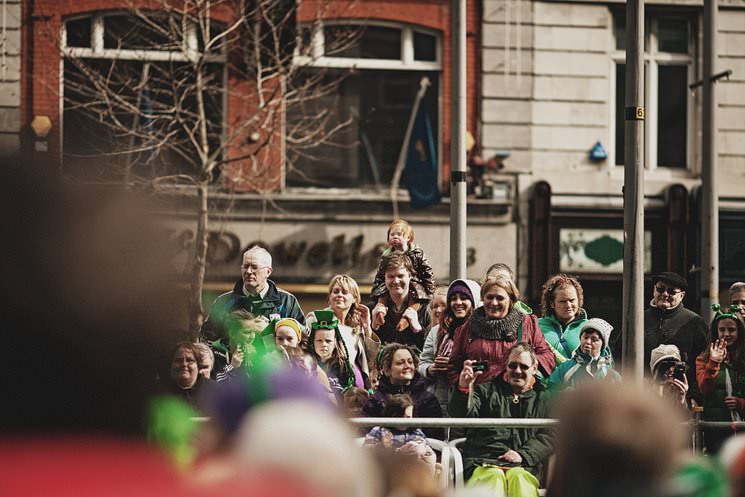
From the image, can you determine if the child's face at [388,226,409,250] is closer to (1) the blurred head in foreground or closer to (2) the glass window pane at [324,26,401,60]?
(1) the blurred head in foreground

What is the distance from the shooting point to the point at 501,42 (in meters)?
23.1

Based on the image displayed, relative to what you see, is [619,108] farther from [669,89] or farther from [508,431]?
[508,431]

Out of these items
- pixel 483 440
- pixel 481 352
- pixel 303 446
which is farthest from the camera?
pixel 481 352

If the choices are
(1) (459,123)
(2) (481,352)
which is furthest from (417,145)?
(2) (481,352)

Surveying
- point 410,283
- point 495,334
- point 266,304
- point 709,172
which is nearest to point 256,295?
point 266,304

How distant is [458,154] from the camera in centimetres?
1448

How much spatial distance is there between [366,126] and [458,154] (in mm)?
8929

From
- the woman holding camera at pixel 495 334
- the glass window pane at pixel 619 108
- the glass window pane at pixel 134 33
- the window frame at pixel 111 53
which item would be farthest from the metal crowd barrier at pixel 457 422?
the glass window pane at pixel 619 108

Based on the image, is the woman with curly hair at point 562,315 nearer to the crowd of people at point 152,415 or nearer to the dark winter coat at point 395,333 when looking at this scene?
the dark winter coat at point 395,333

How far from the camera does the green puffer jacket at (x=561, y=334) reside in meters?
10.5

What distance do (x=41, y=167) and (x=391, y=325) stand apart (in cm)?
881

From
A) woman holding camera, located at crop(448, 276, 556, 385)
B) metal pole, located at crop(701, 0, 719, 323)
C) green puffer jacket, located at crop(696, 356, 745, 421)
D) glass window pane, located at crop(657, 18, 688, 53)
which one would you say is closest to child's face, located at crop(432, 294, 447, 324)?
woman holding camera, located at crop(448, 276, 556, 385)

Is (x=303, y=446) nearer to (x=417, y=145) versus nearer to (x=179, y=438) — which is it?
(x=179, y=438)

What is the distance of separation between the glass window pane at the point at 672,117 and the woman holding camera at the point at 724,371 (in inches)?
509
